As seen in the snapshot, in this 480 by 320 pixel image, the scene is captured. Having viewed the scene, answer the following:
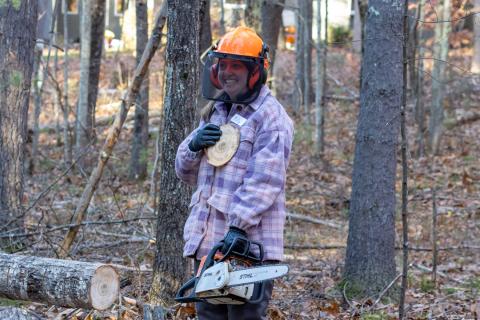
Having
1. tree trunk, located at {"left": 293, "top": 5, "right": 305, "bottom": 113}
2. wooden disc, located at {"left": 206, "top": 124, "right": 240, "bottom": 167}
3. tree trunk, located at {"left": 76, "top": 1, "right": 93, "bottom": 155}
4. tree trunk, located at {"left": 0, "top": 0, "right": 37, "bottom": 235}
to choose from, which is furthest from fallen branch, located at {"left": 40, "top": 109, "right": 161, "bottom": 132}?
wooden disc, located at {"left": 206, "top": 124, "right": 240, "bottom": 167}

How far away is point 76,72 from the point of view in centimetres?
2689

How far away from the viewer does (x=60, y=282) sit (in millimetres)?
4605

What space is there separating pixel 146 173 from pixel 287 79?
11.3 m

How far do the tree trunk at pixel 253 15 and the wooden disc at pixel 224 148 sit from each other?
9.45 m

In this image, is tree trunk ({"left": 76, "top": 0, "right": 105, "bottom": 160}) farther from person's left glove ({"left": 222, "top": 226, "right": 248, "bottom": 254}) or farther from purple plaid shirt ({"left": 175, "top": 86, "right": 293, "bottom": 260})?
person's left glove ({"left": 222, "top": 226, "right": 248, "bottom": 254})

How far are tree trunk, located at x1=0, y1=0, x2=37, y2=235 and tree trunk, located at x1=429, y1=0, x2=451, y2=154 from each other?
29.0 ft

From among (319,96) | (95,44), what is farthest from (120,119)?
(95,44)

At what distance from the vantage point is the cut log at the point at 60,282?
14.9 feet

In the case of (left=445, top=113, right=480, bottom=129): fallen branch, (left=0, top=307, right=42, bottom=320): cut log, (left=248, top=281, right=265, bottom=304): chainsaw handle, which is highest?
(left=445, top=113, right=480, bottom=129): fallen branch

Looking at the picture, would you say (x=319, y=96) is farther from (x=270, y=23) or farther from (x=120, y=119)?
(x=120, y=119)

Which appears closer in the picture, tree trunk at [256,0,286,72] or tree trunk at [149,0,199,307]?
tree trunk at [149,0,199,307]

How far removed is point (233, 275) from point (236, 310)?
379mm

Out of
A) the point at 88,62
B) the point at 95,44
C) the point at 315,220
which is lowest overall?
the point at 315,220

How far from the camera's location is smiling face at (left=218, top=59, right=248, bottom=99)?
4.25 m
